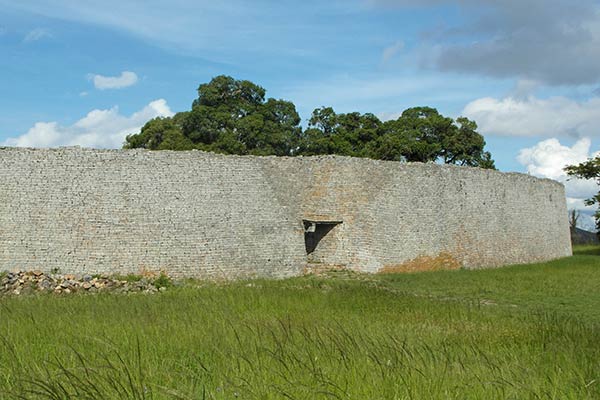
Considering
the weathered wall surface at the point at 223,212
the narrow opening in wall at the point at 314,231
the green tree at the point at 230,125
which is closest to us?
the weathered wall surface at the point at 223,212

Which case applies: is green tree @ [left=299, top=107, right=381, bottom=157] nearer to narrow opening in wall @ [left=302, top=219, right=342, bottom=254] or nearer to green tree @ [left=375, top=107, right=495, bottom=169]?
green tree @ [left=375, top=107, right=495, bottom=169]

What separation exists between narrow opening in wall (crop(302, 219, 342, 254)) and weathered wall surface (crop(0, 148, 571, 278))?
18cm

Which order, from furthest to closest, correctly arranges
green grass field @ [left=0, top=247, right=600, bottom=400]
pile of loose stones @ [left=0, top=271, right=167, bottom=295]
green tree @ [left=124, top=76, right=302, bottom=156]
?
green tree @ [left=124, top=76, right=302, bottom=156]
pile of loose stones @ [left=0, top=271, right=167, bottom=295]
green grass field @ [left=0, top=247, right=600, bottom=400]

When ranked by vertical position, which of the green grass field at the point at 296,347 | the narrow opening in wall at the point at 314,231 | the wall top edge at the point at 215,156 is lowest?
the green grass field at the point at 296,347

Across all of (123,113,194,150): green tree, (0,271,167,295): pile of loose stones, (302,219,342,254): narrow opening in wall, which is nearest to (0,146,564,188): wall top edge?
(302,219,342,254): narrow opening in wall

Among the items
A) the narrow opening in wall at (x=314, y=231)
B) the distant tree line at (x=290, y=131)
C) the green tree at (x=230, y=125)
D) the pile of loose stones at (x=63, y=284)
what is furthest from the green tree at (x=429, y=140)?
the pile of loose stones at (x=63, y=284)

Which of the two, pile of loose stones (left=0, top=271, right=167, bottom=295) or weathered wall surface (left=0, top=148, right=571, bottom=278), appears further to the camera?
weathered wall surface (left=0, top=148, right=571, bottom=278)

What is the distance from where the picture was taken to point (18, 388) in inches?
214

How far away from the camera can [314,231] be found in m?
22.0

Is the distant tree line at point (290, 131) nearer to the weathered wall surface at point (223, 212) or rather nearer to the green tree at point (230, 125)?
the green tree at point (230, 125)

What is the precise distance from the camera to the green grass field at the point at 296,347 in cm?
540

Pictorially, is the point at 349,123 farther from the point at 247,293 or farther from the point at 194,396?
the point at 194,396

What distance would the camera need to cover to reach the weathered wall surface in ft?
60.7

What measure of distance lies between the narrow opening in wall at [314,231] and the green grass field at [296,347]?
6.54 metres
